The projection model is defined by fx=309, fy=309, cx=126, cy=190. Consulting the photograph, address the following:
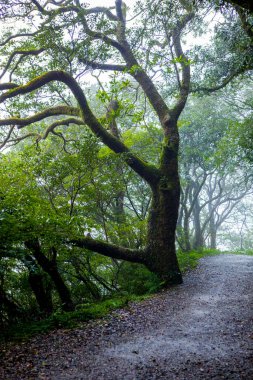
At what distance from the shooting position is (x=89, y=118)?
1076cm

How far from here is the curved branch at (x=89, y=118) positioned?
32.4 feet

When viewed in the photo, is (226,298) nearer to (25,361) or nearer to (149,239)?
(149,239)

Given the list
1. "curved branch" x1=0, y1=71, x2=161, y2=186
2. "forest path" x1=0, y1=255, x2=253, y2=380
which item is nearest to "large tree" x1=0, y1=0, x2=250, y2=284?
"curved branch" x1=0, y1=71, x2=161, y2=186

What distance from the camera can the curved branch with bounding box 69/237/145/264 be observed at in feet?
30.8

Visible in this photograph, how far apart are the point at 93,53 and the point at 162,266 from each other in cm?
767

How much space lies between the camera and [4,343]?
18.5 ft

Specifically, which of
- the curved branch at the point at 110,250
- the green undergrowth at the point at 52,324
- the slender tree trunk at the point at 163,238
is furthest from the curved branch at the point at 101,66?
the green undergrowth at the point at 52,324

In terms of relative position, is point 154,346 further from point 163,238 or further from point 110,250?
point 163,238

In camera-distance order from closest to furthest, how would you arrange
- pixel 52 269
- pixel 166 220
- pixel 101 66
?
pixel 52 269, pixel 166 220, pixel 101 66

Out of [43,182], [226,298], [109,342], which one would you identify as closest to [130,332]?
[109,342]

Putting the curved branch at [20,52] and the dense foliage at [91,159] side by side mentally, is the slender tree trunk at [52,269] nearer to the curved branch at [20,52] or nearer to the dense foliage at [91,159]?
the dense foliage at [91,159]

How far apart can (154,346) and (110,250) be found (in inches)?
194

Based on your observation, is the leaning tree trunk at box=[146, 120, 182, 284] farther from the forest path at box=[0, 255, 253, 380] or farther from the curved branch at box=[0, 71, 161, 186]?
the forest path at box=[0, 255, 253, 380]

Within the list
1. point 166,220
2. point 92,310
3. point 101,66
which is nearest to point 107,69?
point 101,66
